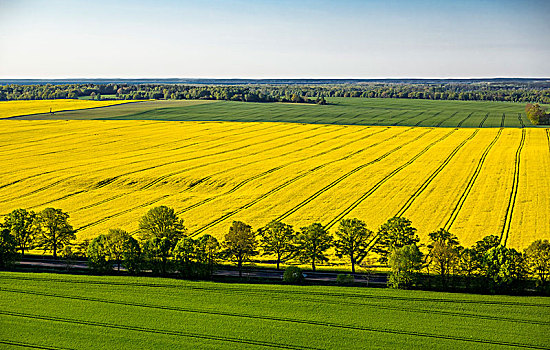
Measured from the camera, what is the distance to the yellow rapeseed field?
62375 mm

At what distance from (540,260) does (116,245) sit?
120 feet

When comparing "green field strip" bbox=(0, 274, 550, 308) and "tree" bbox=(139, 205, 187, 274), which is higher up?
"tree" bbox=(139, 205, 187, 274)

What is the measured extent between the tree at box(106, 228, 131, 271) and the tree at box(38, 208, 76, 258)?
A: 6449 mm

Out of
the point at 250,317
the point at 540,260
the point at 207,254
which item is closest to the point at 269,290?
the point at 250,317

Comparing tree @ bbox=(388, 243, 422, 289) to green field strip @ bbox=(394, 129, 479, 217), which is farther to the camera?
green field strip @ bbox=(394, 129, 479, 217)

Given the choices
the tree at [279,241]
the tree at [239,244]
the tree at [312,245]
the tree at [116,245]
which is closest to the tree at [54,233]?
the tree at [116,245]

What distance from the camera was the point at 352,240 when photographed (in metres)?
49.6

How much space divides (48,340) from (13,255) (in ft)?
60.5

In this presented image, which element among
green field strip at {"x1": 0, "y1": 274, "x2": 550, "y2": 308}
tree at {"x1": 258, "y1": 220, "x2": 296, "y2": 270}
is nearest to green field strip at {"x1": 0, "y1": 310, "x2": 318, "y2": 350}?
green field strip at {"x1": 0, "y1": 274, "x2": 550, "y2": 308}

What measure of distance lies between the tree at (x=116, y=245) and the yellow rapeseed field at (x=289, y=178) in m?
9.73

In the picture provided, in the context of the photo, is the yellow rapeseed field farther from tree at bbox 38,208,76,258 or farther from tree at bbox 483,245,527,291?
tree at bbox 483,245,527,291

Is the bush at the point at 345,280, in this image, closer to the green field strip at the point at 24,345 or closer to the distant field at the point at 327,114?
the green field strip at the point at 24,345

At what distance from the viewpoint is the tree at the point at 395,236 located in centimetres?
4919

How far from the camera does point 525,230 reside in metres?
56.4
